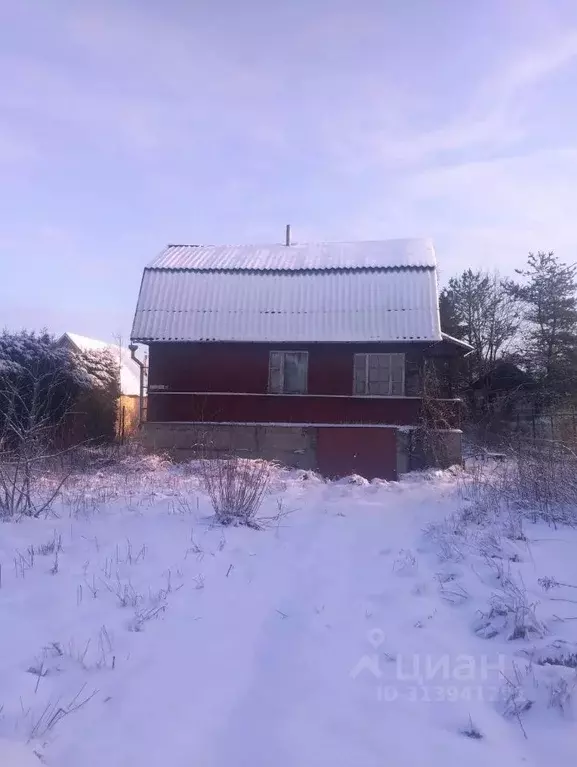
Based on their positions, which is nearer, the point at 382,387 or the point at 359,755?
the point at 359,755

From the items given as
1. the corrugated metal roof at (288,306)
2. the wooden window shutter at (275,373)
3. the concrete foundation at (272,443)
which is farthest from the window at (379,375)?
the wooden window shutter at (275,373)

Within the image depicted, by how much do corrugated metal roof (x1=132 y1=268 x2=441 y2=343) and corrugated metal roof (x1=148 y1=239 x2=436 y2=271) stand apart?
34 cm

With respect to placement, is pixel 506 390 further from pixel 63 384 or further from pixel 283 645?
pixel 283 645

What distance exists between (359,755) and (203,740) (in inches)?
32.6

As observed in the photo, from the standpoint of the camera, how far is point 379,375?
54.2 ft

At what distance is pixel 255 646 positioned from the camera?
4.36 meters

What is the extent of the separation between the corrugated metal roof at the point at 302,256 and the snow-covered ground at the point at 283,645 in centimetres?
1165

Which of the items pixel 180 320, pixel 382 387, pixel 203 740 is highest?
pixel 180 320

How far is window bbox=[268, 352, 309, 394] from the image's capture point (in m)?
16.8

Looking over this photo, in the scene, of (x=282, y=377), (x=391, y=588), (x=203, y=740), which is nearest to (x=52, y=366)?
(x=282, y=377)

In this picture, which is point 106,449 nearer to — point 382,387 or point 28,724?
point 382,387

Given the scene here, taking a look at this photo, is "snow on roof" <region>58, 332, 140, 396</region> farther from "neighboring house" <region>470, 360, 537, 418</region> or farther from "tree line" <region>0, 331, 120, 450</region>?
"neighboring house" <region>470, 360, 537, 418</region>

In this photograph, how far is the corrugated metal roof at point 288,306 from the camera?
1630 cm

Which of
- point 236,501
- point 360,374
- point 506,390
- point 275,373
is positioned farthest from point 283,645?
point 506,390
